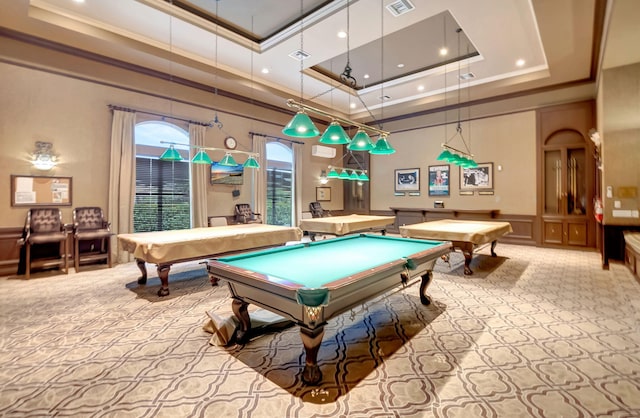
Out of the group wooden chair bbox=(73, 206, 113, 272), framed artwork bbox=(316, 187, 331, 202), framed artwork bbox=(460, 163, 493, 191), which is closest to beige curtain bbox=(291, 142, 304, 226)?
framed artwork bbox=(316, 187, 331, 202)

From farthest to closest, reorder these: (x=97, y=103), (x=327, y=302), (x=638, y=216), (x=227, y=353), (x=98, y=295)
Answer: (x=97, y=103) < (x=638, y=216) < (x=98, y=295) < (x=227, y=353) < (x=327, y=302)

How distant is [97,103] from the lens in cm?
574

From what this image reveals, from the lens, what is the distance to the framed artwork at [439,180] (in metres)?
8.80

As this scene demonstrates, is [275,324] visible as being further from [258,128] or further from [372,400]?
[258,128]

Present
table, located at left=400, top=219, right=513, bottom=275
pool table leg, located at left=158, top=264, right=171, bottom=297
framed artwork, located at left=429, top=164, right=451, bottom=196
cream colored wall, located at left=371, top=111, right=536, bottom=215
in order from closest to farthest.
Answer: pool table leg, located at left=158, top=264, right=171, bottom=297, table, located at left=400, top=219, right=513, bottom=275, cream colored wall, located at left=371, top=111, right=536, bottom=215, framed artwork, located at left=429, top=164, right=451, bottom=196

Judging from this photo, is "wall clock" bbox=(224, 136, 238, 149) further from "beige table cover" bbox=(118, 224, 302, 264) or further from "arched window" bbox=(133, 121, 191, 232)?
"beige table cover" bbox=(118, 224, 302, 264)

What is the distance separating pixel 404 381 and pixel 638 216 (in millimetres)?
5568

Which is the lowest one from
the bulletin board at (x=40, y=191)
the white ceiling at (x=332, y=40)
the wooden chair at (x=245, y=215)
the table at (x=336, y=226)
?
the table at (x=336, y=226)

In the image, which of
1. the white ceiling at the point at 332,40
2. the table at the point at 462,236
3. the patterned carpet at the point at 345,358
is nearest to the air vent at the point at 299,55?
the white ceiling at the point at 332,40

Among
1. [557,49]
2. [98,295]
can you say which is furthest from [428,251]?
[557,49]

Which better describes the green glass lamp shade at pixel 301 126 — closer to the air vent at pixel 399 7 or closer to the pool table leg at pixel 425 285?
the pool table leg at pixel 425 285

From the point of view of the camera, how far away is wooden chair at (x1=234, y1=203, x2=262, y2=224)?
7648 mm

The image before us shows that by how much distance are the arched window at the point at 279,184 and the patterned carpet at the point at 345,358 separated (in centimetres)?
514

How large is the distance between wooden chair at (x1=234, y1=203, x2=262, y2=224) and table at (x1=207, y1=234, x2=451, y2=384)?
14.9 ft
